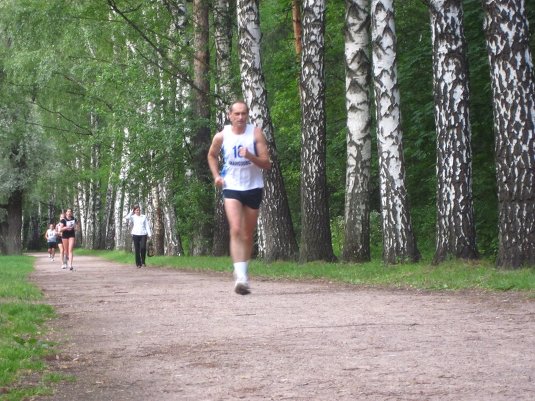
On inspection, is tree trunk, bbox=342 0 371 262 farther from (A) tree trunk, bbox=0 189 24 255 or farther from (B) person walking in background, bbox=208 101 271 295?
(A) tree trunk, bbox=0 189 24 255

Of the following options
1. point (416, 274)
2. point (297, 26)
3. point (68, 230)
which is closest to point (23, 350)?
point (416, 274)

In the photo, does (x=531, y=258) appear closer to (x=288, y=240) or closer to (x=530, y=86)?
(x=530, y=86)

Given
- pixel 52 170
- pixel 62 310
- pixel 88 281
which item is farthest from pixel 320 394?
pixel 52 170

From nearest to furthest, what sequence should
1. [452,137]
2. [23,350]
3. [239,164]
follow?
[23,350]
[239,164]
[452,137]

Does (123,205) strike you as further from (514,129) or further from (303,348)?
(303,348)

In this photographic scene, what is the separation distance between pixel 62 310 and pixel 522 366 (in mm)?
7663

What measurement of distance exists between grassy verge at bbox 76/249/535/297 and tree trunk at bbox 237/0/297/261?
1016 millimetres

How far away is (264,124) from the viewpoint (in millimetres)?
23062

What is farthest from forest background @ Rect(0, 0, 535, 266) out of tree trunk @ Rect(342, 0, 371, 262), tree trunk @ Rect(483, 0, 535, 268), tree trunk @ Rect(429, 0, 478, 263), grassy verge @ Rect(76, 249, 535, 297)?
tree trunk @ Rect(483, 0, 535, 268)

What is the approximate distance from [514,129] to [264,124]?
9.07 m

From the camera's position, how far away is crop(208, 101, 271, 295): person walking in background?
34.9 feet

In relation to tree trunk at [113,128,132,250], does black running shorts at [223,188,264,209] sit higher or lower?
lower

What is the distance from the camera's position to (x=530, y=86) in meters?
14.9

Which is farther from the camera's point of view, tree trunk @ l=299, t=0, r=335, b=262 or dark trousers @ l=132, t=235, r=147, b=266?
dark trousers @ l=132, t=235, r=147, b=266
